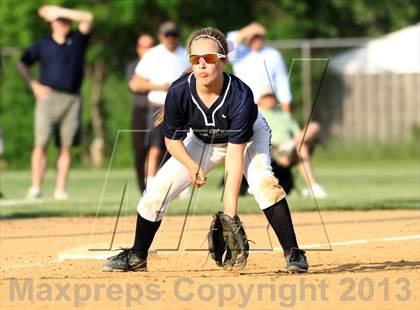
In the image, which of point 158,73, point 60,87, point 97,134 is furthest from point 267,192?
point 97,134

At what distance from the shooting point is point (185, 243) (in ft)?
33.1

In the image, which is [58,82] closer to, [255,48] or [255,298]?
[255,48]

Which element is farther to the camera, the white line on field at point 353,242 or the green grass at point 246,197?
the green grass at point 246,197

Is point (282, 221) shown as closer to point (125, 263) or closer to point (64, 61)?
point (125, 263)

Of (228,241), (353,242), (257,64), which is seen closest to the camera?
(228,241)

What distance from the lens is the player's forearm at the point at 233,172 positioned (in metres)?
7.73

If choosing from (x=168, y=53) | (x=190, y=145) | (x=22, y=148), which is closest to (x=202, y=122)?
(x=190, y=145)

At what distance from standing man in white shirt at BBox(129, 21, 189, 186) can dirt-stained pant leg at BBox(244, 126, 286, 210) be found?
624 centimetres

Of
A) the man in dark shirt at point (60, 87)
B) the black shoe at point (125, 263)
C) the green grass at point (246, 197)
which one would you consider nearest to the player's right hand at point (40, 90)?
the man in dark shirt at point (60, 87)

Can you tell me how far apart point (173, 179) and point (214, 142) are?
1.24 feet

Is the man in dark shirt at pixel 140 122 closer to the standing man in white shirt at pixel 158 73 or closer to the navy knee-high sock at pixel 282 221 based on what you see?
the standing man in white shirt at pixel 158 73

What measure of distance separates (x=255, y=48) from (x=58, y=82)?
260 centimetres

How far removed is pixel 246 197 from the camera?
49.8ft

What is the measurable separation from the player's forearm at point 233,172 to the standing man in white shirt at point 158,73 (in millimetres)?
6422
